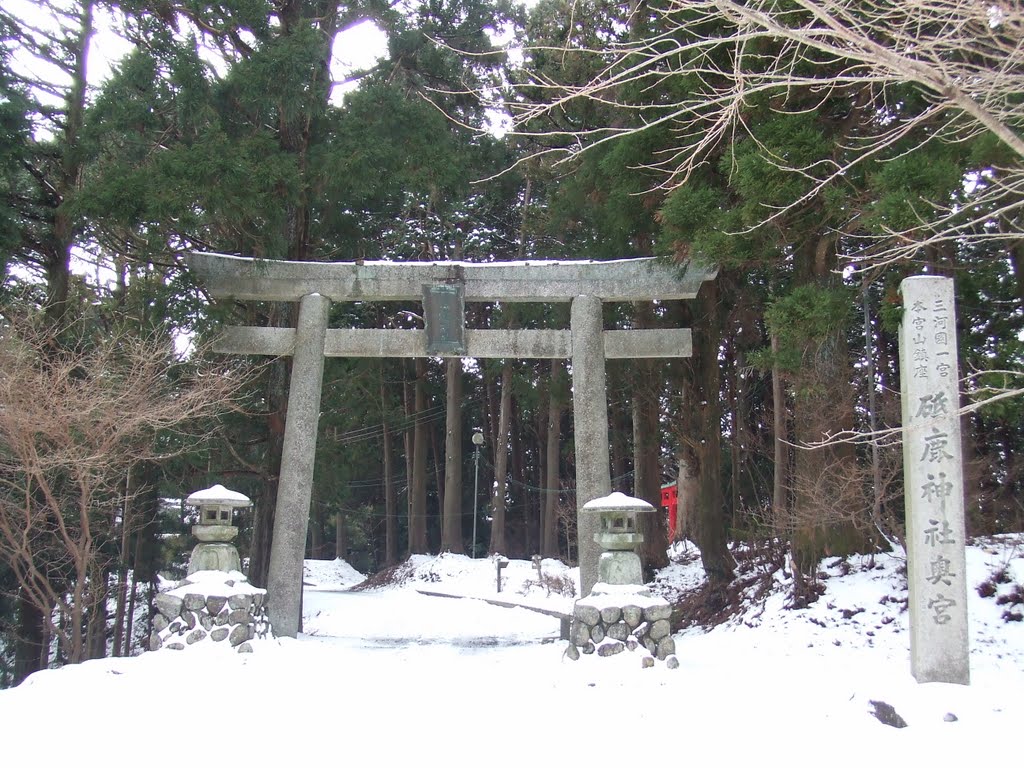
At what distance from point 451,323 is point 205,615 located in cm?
441

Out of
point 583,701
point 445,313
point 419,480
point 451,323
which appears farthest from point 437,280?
point 419,480

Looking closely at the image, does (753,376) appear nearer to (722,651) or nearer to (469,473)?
(722,651)

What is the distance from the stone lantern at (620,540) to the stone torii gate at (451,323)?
2.03 m

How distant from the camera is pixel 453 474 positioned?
2252 centimetres

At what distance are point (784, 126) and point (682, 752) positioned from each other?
5621mm

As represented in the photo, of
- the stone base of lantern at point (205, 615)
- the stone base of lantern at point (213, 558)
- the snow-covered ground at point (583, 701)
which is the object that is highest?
the stone base of lantern at point (213, 558)

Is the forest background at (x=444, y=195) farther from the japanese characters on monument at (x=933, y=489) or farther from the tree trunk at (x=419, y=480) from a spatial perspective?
the tree trunk at (x=419, y=480)

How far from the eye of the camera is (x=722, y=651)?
8.00 meters

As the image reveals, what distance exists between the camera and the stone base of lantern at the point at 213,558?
26.6 feet

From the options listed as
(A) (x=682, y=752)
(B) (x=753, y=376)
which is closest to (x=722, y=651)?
(A) (x=682, y=752)

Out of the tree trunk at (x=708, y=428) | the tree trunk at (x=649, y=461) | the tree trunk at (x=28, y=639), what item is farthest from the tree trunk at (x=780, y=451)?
the tree trunk at (x=28, y=639)

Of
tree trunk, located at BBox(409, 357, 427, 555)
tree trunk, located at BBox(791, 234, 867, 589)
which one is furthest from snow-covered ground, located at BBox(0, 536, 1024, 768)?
tree trunk, located at BBox(409, 357, 427, 555)

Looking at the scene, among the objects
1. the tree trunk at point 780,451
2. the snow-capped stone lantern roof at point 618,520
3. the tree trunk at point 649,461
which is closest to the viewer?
the snow-capped stone lantern roof at point 618,520

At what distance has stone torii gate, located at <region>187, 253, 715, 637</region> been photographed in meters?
9.99
